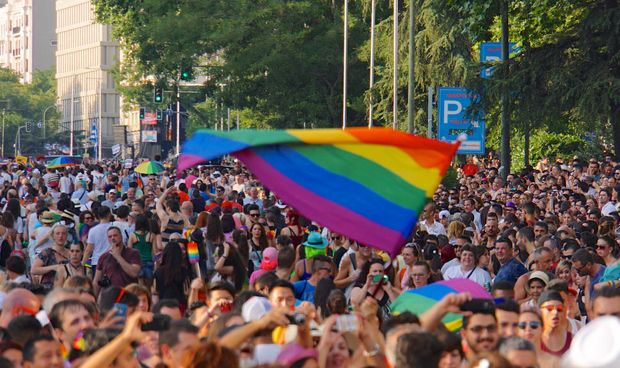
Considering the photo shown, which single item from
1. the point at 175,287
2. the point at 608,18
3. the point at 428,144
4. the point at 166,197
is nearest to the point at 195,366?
the point at 428,144

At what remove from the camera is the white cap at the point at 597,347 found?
588 cm

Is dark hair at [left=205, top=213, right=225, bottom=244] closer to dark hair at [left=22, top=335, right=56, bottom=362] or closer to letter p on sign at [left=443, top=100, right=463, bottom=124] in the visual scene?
dark hair at [left=22, top=335, right=56, bottom=362]

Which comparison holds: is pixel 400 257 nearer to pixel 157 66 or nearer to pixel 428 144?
pixel 428 144

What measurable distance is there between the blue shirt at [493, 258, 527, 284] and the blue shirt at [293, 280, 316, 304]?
191 cm

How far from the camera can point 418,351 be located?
8250 mm

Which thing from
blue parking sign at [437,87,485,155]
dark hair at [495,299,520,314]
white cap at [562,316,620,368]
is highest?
blue parking sign at [437,87,485,155]

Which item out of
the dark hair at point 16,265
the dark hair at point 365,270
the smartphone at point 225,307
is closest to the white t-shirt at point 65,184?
the dark hair at point 16,265

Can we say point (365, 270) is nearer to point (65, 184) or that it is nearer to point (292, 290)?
point (292, 290)

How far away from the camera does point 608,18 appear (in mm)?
35000

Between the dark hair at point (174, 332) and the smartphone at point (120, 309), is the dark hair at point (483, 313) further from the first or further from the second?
the smartphone at point (120, 309)

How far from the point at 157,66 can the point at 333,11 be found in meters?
6.38

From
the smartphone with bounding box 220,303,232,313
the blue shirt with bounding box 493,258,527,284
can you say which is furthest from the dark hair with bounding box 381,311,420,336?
the blue shirt with bounding box 493,258,527,284

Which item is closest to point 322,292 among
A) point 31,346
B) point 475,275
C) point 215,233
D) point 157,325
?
point 475,275

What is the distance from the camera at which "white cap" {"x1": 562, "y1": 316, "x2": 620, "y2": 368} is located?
588 cm
